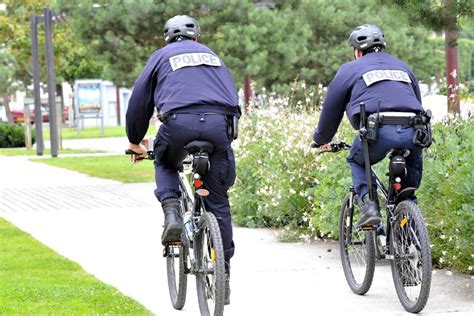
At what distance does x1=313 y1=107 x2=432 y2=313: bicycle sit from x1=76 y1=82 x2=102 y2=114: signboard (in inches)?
1250

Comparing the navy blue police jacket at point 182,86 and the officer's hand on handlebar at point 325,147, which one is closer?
the navy blue police jacket at point 182,86

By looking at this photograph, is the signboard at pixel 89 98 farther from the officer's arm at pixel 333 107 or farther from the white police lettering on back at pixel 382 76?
the white police lettering on back at pixel 382 76

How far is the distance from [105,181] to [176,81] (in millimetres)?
11524

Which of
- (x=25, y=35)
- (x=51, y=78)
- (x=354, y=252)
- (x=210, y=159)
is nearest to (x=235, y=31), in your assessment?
(x=51, y=78)

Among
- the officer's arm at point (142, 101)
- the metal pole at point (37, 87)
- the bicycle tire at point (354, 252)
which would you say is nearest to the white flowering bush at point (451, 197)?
the bicycle tire at point (354, 252)

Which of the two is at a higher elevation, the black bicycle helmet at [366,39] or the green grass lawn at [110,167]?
the black bicycle helmet at [366,39]

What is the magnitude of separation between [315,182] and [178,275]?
3300mm

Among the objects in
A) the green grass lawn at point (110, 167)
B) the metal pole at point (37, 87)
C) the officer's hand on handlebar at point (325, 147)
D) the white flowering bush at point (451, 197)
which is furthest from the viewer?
the metal pole at point (37, 87)

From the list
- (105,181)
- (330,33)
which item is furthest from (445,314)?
(330,33)

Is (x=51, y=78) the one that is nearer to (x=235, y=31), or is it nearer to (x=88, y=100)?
(x=235, y=31)

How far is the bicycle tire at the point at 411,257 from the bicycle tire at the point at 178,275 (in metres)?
1.24

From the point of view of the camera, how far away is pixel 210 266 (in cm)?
582

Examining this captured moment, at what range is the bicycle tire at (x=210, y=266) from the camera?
5645mm

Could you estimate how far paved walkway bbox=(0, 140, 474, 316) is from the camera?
6.78 metres
